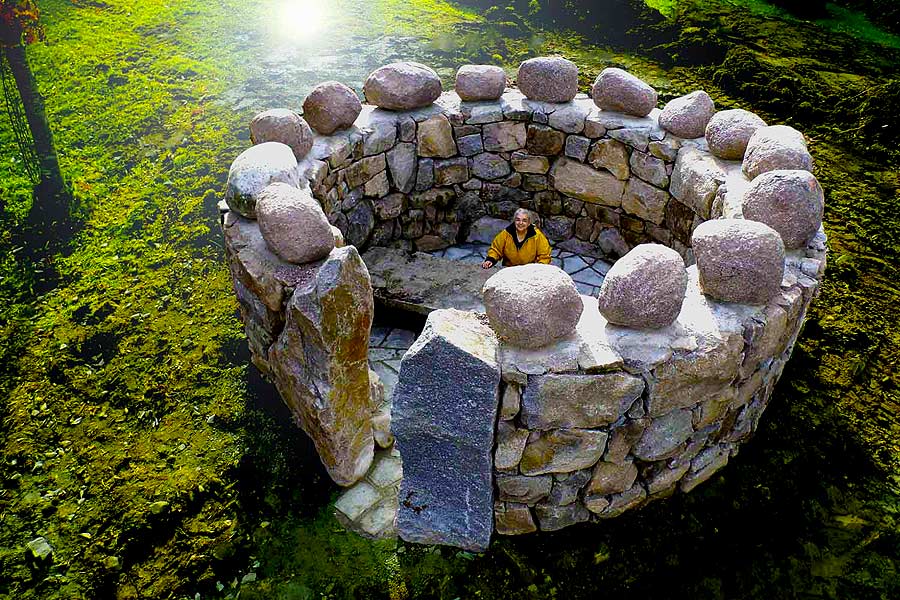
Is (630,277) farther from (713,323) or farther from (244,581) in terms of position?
(244,581)

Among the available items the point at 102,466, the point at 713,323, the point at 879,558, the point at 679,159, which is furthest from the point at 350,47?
the point at 879,558

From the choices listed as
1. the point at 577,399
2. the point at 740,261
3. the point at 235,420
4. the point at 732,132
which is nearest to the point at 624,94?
the point at 732,132

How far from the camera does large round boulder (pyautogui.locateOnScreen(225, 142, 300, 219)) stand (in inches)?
161

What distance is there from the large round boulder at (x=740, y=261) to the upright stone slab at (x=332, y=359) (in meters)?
1.78

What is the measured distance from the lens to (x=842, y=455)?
4285 millimetres

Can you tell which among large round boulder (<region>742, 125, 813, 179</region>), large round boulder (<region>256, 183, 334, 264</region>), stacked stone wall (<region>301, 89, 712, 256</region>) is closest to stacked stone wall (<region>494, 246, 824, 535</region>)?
large round boulder (<region>742, 125, 813, 179</region>)

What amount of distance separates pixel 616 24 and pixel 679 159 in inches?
231

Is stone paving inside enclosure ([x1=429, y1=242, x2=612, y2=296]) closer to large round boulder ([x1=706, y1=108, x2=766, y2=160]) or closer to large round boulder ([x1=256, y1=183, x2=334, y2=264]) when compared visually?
large round boulder ([x1=706, y1=108, x2=766, y2=160])

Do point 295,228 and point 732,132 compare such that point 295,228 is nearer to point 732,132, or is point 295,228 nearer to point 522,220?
point 522,220

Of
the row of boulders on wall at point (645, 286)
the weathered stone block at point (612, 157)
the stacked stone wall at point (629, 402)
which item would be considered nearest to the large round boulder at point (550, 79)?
the weathered stone block at point (612, 157)

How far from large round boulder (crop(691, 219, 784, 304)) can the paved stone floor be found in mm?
1731

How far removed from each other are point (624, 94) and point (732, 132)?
1127 millimetres

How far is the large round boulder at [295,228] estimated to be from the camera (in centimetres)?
372

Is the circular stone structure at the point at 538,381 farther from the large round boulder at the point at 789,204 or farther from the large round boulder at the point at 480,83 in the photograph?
the large round boulder at the point at 480,83
